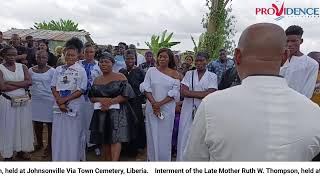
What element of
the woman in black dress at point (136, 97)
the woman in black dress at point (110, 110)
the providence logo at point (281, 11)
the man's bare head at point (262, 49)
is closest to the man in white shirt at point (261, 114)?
the man's bare head at point (262, 49)

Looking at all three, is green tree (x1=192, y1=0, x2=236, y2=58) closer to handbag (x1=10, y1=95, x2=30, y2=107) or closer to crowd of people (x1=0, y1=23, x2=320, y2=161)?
crowd of people (x1=0, y1=23, x2=320, y2=161)

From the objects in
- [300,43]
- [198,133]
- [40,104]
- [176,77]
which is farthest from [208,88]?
[198,133]

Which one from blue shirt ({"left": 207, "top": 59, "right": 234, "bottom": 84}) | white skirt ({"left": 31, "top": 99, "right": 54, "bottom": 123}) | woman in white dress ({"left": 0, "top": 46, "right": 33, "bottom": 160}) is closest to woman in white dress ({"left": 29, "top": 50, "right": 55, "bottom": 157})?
white skirt ({"left": 31, "top": 99, "right": 54, "bottom": 123})

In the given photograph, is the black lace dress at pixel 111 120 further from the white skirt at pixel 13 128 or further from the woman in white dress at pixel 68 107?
the white skirt at pixel 13 128

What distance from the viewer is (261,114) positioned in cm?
123

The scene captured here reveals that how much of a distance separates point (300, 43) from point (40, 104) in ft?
9.06

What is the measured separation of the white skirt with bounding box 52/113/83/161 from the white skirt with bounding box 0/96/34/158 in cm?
39

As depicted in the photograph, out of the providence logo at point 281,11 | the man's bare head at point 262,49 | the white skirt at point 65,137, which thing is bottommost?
the white skirt at point 65,137

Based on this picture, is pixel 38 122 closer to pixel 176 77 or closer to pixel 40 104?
pixel 40 104

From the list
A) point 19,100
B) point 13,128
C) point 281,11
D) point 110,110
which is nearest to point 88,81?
point 110,110

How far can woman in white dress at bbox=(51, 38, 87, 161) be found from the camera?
12.4 ft

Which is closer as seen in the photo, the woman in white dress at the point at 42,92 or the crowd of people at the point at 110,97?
the crowd of people at the point at 110,97

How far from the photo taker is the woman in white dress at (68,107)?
3.77 m

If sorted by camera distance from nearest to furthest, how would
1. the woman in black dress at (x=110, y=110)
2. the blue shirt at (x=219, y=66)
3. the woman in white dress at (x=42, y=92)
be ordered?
the woman in black dress at (x=110, y=110), the woman in white dress at (x=42, y=92), the blue shirt at (x=219, y=66)
